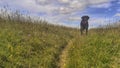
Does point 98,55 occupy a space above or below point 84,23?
below

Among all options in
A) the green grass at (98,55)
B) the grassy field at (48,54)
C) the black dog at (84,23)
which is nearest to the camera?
the green grass at (98,55)

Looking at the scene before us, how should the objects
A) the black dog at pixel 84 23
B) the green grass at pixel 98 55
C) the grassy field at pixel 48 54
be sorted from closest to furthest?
the green grass at pixel 98 55 < the grassy field at pixel 48 54 < the black dog at pixel 84 23

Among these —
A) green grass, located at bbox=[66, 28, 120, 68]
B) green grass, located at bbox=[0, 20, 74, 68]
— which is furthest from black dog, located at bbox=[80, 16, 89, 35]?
green grass, located at bbox=[66, 28, 120, 68]

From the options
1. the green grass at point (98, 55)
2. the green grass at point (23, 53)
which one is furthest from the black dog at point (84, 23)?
the green grass at point (98, 55)

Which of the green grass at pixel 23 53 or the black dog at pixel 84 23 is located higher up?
the black dog at pixel 84 23

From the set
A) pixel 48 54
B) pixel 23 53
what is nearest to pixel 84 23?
pixel 48 54

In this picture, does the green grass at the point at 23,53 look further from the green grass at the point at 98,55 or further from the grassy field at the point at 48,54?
the green grass at the point at 98,55

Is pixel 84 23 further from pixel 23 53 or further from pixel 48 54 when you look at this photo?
pixel 23 53

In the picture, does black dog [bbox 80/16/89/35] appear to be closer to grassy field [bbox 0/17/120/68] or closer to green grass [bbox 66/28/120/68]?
grassy field [bbox 0/17/120/68]

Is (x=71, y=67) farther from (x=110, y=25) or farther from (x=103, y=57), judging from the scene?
(x=110, y=25)

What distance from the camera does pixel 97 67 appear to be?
12375 millimetres

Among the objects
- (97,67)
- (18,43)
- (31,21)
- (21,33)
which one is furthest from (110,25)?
(97,67)

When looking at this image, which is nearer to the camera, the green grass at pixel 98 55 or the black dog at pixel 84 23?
the green grass at pixel 98 55

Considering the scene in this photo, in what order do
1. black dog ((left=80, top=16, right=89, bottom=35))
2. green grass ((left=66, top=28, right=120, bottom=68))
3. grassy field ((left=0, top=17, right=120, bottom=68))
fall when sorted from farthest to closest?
1. black dog ((left=80, top=16, right=89, bottom=35))
2. grassy field ((left=0, top=17, right=120, bottom=68))
3. green grass ((left=66, top=28, right=120, bottom=68))
